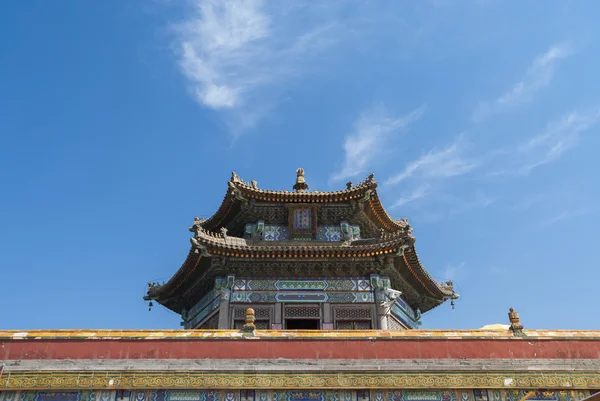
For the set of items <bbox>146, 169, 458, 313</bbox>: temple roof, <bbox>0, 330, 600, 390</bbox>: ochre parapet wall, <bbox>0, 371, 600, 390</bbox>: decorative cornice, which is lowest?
<bbox>0, 371, 600, 390</bbox>: decorative cornice

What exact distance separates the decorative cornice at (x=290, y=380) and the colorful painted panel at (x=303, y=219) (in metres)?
8.86

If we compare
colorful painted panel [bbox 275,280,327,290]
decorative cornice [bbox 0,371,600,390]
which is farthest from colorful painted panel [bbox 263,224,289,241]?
decorative cornice [bbox 0,371,600,390]

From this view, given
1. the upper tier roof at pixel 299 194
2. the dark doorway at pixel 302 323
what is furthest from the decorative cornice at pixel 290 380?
the upper tier roof at pixel 299 194

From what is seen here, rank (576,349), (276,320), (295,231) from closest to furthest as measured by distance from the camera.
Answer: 1. (576,349)
2. (276,320)
3. (295,231)

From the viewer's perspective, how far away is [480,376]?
11508mm

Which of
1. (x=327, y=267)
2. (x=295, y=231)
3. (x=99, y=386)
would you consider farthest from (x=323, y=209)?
(x=99, y=386)

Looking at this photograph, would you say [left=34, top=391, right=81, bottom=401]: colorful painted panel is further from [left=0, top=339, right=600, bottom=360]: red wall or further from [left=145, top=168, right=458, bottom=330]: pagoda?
[left=145, top=168, right=458, bottom=330]: pagoda

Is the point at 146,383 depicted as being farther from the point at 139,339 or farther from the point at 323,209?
the point at 323,209

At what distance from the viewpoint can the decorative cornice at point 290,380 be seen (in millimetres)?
11180

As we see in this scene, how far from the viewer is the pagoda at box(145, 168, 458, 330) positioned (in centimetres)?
1752

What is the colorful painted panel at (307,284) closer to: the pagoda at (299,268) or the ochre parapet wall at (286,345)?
the pagoda at (299,268)

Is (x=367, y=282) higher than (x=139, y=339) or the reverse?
higher

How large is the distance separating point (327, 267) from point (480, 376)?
730cm

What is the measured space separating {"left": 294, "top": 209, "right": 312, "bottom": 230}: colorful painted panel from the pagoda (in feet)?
0.12
